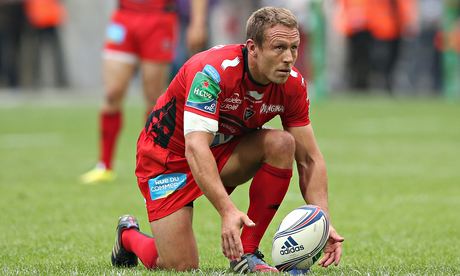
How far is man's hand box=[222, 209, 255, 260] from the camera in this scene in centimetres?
540

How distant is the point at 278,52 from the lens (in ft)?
18.8

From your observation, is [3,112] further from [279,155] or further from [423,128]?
[279,155]

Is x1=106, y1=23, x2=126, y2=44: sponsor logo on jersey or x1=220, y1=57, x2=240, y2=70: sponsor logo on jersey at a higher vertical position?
x1=220, y1=57, x2=240, y2=70: sponsor logo on jersey

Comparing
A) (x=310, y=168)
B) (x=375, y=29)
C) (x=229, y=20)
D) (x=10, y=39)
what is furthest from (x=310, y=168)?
(x=10, y=39)

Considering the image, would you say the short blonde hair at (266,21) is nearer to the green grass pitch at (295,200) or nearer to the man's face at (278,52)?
the man's face at (278,52)

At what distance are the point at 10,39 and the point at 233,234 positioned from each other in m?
19.5

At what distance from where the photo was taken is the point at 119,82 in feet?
33.7

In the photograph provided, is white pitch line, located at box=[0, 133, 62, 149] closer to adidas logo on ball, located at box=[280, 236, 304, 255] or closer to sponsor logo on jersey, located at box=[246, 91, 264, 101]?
sponsor logo on jersey, located at box=[246, 91, 264, 101]

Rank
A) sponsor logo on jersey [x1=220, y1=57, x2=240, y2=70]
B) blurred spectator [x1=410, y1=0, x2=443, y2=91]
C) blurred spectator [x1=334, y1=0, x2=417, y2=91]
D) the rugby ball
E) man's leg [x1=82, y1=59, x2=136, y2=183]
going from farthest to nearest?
1. blurred spectator [x1=410, y1=0, x2=443, y2=91]
2. blurred spectator [x1=334, y1=0, x2=417, y2=91]
3. man's leg [x1=82, y1=59, x2=136, y2=183]
4. sponsor logo on jersey [x1=220, y1=57, x2=240, y2=70]
5. the rugby ball

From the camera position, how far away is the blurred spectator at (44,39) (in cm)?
2309

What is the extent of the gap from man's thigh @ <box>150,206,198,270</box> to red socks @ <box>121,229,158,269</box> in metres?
0.10

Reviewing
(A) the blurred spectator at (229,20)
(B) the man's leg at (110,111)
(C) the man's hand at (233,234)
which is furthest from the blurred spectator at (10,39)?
(C) the man's hand at (233,234)

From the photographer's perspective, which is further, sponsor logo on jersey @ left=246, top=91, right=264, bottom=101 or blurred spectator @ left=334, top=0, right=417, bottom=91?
blurred spectator @ left=334, top=0, right=417, bottom=91

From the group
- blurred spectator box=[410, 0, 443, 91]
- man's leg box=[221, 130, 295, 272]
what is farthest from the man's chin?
blurred spectator box=[410, 0, 443, 91]
